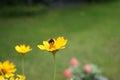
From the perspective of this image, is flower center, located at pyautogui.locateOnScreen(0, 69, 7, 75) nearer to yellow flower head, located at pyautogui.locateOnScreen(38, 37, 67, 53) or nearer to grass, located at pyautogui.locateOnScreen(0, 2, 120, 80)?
yellow flower head, located at pyautogui.locateOnScreen(38, 37, 67, 53)

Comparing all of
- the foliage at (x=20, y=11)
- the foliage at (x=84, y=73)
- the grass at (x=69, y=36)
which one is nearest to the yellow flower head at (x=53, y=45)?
the foliage at (x=84, y=73)

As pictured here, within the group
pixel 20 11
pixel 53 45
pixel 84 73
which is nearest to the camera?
pixel 53 45

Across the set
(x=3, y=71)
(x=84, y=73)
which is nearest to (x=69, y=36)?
(x=84, y=73)

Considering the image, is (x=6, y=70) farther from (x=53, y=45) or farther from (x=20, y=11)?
(x=20, y=11)

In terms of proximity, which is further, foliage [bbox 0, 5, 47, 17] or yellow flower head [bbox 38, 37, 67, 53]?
foliage [bbox 0, 5, 47, 17]

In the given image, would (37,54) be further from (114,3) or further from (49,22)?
(114,3)

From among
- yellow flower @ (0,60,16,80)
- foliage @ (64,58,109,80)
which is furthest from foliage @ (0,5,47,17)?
yellow flower @ (0,60,16,80)

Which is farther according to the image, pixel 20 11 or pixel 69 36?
pixel 20 11

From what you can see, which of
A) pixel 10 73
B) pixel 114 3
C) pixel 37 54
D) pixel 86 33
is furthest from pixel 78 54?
pixel 10 73

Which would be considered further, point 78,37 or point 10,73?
point 78,37
